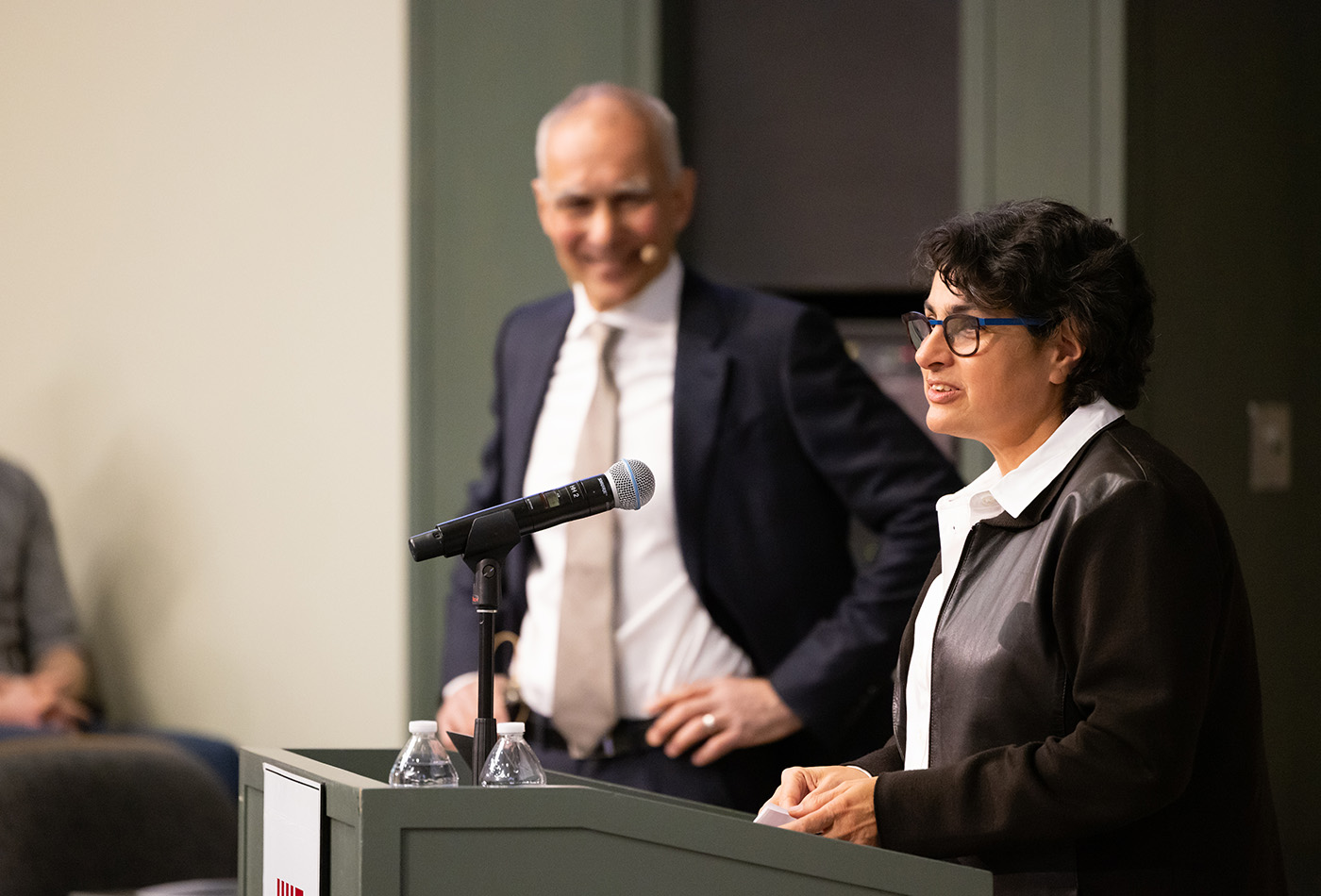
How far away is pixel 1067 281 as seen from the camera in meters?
1.34

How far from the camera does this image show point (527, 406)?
2508 mm

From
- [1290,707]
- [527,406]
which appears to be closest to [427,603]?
[527,406]

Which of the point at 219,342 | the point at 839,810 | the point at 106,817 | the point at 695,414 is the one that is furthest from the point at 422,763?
the point at 219,342

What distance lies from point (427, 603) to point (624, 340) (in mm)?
1050

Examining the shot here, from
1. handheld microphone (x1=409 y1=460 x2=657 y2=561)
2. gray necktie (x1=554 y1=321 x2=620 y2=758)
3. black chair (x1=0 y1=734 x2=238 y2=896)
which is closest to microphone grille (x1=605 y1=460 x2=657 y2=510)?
handheld microphone (x1=409 y1=460 x2=657 y2=561)

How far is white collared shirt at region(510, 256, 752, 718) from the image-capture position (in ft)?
7.62

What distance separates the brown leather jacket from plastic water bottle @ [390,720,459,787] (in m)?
0.41

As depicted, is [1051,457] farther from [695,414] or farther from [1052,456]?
[695,414]

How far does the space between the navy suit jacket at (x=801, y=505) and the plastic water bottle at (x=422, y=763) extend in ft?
2.91

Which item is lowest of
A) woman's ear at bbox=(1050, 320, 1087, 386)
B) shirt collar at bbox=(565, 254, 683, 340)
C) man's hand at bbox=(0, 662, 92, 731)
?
man's hand at bbox=(0, 662, 92, 731)

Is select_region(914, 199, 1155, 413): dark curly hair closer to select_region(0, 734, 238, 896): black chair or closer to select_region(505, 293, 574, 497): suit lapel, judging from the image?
select_region(505, 293, 574, 497): suit lapel

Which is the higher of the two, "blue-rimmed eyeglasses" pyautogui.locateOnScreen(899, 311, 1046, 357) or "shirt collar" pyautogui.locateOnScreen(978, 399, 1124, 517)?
"blue-rimmed eyeglasses" pyautogui.locateOnScreen(899, 311, 1046, 357)

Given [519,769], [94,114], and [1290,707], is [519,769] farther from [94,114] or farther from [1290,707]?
[94,114]

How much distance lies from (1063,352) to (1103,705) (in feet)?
1.05
